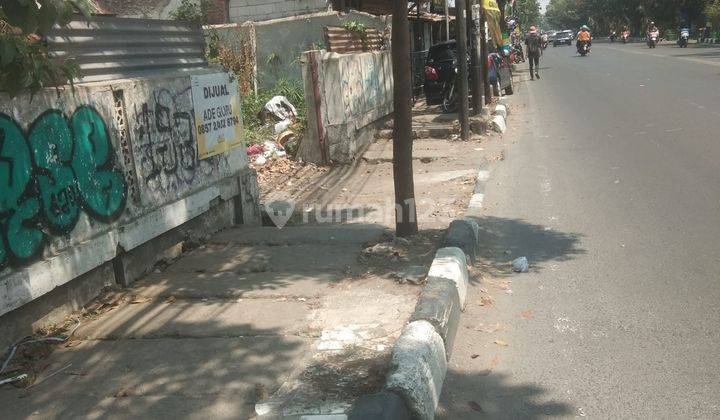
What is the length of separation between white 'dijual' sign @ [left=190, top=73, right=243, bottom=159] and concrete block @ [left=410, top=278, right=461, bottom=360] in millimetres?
3337

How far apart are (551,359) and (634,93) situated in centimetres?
1610

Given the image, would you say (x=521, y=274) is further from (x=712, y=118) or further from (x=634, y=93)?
(x=634, y=93)

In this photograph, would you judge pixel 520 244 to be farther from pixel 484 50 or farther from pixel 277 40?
pixel 277 40

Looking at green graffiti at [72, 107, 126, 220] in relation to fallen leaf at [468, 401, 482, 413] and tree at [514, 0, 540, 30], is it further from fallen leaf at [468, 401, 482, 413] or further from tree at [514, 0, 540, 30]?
tree at [514, 0, 540, 30]

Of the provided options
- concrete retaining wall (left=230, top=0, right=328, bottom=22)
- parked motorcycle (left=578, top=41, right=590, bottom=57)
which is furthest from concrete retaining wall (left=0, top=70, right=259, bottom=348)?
parked motorcycle (left=578, top=41, right=590, bottom=57)

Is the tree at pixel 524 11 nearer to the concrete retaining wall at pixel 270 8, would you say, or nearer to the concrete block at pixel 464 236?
the concrete retaining wall at pixel 270 8

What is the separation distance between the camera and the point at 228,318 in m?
4.87

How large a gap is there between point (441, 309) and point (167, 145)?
10.9 ft

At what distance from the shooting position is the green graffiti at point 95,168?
516 cm

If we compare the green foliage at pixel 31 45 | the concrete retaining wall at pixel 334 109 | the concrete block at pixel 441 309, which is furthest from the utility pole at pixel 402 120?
the concrete retaining wall at pixel 334 109

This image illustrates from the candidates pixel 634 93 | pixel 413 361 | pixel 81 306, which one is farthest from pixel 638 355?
pixel 634 93

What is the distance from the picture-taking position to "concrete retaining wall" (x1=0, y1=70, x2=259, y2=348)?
14.7 ft

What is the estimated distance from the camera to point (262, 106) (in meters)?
14.5

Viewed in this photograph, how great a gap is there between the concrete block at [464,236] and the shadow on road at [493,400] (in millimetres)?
2025
